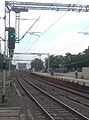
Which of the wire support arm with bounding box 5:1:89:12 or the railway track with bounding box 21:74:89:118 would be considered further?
the wire support arm with bounding box 5:1:89:12

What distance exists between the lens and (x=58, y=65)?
189000mm

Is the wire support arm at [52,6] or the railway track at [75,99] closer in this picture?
the railway track at [75,99]

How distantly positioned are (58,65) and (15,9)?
513 feet

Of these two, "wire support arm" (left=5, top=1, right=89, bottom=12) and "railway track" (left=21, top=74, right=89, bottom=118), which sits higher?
"wire support arm" (left=5, top=1, right=89, bottom=12)

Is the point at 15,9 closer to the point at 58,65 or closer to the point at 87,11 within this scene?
the point at 87,11

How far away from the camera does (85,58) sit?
137875mm

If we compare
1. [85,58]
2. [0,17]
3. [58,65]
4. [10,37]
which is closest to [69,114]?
[10,37]

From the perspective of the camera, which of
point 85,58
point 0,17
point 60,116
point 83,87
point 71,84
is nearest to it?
point 60,116

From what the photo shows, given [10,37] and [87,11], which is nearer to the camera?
[10,37]

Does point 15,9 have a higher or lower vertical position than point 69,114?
higher

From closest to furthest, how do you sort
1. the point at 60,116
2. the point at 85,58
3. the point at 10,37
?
the point at 60,116, the point at 10,37, the point at 85,58

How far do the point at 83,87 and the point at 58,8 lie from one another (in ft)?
41.3

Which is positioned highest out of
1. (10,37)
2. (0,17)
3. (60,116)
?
(0,17)

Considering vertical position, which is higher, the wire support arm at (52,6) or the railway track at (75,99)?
the wire support arm at (52,6)
